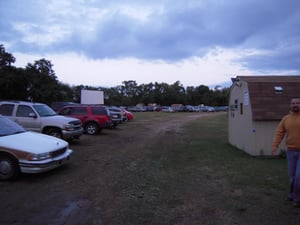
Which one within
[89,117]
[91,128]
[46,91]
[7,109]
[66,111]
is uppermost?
[46,91]

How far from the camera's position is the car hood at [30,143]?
6.89m

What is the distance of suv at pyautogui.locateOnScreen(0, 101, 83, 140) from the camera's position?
12227 mm

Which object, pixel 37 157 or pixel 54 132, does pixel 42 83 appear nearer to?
pixel 54 132

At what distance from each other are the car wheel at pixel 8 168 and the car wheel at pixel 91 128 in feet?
37.2

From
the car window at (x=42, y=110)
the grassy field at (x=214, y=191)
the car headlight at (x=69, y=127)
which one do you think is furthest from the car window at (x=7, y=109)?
the grassy field at (x=214, y=191)

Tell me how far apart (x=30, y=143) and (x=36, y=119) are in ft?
18.0

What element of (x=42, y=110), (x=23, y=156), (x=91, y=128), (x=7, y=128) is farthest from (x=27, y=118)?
(x=91, y=128)

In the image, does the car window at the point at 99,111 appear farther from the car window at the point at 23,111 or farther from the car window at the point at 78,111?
the car window at the point at 23,111

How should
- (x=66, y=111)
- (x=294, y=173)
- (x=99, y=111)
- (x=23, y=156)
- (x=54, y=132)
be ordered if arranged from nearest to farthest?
(x=294, y=173)
(x=23, y=156)
(x=54, y=132)
(x=66, y=111)
(x=99, y=111)

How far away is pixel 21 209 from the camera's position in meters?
5.04

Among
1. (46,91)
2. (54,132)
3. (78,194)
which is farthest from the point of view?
(46,91)

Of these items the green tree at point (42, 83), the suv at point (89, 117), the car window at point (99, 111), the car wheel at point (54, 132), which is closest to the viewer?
the car wheel at point (54, 132)

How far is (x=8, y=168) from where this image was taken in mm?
6816

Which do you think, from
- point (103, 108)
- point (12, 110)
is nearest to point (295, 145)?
point (12, 110)
